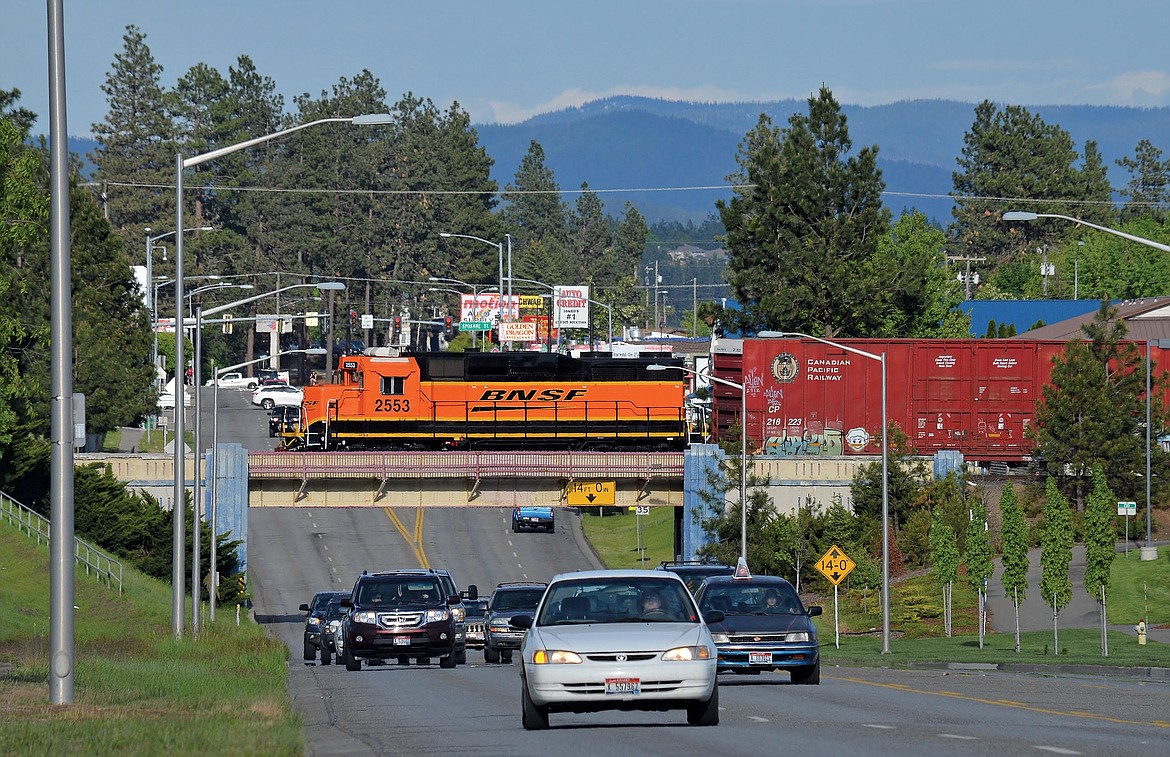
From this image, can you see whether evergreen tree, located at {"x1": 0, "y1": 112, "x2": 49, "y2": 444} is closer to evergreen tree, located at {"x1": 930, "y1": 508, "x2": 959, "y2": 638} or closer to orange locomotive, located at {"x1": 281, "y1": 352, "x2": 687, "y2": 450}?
orange locomotive, located at {"x1": 281, "y1": 352, "x2": 687, "y2": 450}

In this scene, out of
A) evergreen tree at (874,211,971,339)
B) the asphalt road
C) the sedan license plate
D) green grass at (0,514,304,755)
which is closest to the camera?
green grass at (0,514,304,755)

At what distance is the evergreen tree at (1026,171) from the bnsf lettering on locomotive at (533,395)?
8737 centimetres

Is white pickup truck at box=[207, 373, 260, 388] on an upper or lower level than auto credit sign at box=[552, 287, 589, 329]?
lower

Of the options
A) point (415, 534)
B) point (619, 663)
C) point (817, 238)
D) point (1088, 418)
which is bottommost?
point (415, 534)

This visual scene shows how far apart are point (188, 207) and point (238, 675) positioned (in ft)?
470

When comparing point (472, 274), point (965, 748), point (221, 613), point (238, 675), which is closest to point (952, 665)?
point (238, 675)

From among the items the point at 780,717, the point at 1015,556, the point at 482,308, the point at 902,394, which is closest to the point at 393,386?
the point at 902,394

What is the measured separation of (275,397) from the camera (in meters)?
115

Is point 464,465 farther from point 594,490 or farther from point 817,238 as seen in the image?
point 817,238

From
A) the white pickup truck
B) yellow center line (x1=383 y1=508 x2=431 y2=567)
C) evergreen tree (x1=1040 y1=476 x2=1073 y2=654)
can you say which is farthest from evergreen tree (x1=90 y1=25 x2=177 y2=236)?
evergreen tree (x1=1040 y1=476 x2=1073 y2=654)

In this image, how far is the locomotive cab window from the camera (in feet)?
204

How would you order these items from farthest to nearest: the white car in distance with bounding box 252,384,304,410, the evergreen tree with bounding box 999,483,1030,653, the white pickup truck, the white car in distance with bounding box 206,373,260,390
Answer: the white pickup truck, the white car in distance with bounding box 206,373,260,390, the white car in distance with bounding box 252,384,304,410, the evergreen tree with bounding box 999,483,1030,653

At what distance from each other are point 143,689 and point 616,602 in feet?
21.9

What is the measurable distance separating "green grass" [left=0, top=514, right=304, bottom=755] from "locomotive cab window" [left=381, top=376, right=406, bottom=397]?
1882cm
